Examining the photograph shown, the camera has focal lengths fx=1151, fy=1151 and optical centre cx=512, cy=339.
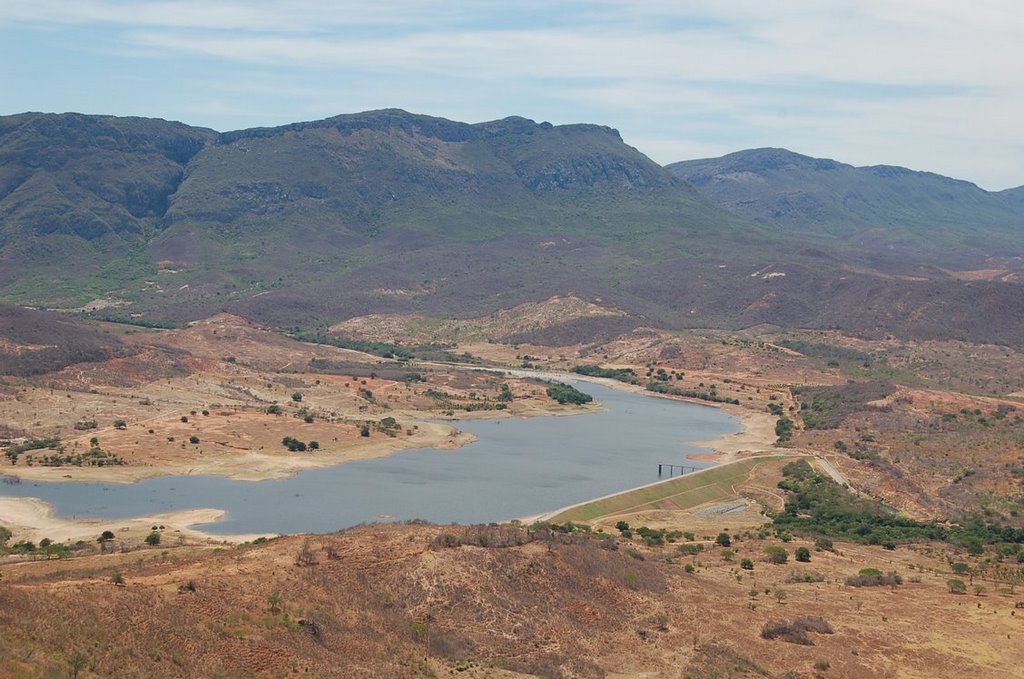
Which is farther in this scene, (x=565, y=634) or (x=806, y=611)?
(x=806, y=611)

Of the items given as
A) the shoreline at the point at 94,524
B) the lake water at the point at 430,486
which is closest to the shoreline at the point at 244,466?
the lake water at the point at 430,486

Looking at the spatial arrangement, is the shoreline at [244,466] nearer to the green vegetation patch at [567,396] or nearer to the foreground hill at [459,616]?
the green vegetation patch at [567,396]

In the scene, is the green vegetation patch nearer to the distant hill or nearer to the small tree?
the distant hill

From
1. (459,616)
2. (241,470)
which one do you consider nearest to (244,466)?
(241,470)

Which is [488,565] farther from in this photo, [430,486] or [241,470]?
[241,470]

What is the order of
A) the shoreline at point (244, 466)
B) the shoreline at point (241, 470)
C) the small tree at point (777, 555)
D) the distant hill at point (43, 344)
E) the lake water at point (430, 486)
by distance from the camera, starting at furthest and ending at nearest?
the distant hill at point (43, 344), the shoreline at point (244, 466), the lake water at point (430, 486), the shoreline at point (241, 470), the small tree at point (777, 555)

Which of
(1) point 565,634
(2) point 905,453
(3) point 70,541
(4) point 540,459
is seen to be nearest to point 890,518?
(2) point 905,453

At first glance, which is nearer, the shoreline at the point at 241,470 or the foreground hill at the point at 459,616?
the foreground hill at the point at 459,616

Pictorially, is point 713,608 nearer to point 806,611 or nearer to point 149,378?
point 806,611
